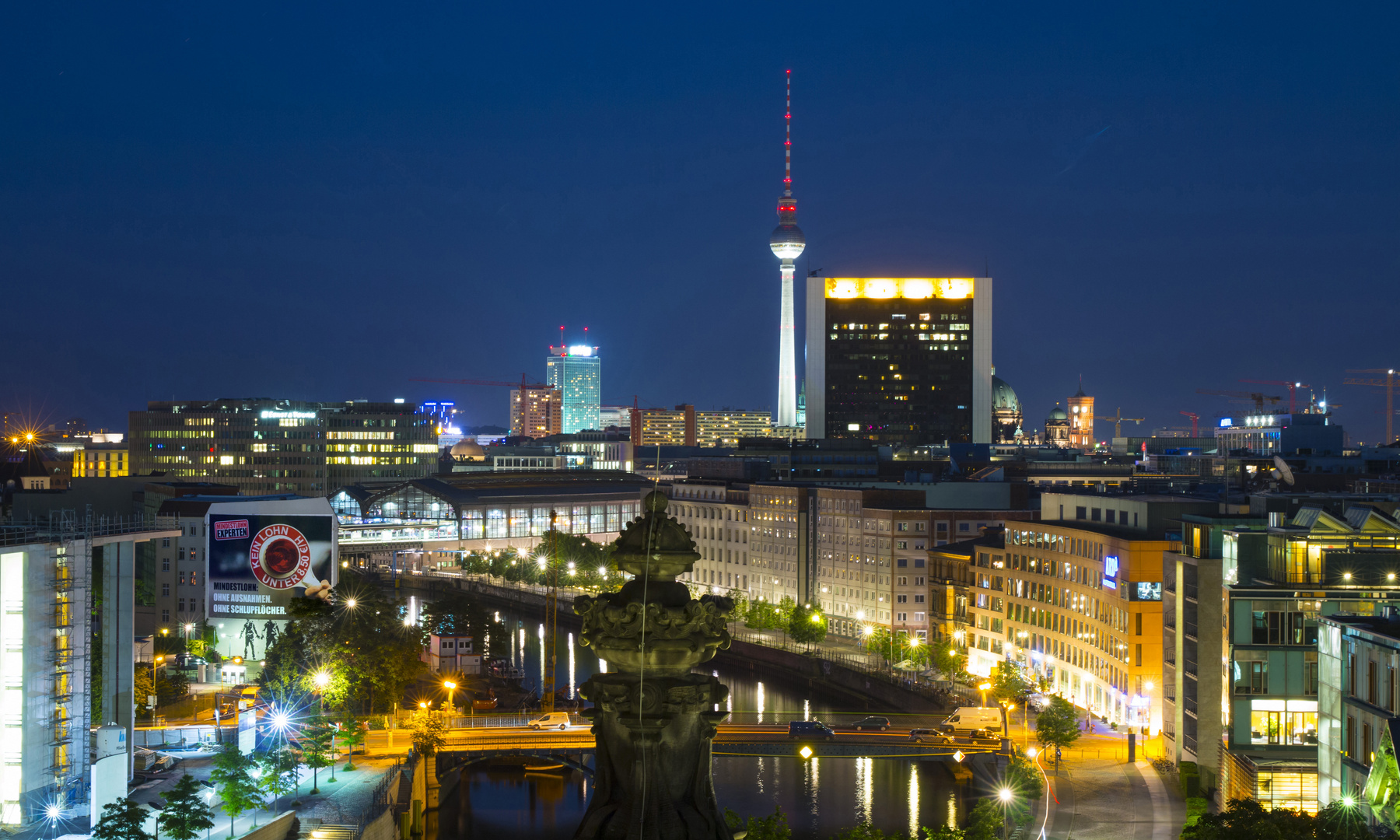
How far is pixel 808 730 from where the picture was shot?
56344 millimetres

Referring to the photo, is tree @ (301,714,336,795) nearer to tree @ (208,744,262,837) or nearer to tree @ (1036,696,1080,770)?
tree @ (208,744,262,837)

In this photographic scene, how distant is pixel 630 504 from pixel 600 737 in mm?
121455

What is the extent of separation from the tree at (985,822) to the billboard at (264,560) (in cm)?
2578

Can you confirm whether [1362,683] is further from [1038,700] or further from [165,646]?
[165,646]

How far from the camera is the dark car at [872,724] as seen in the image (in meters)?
57.3

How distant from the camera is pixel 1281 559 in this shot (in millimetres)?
41000

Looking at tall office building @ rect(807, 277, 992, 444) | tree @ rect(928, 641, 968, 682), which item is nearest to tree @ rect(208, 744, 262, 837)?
tree @ rect(928, 641, 968, 682)

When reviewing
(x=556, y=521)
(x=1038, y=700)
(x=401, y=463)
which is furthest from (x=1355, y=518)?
(x=401, y=463)

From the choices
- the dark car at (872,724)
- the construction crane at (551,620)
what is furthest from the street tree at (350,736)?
the dark car at (872,724)

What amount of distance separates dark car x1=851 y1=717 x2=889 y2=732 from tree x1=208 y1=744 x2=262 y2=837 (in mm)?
26080

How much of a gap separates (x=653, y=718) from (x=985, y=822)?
34.1m

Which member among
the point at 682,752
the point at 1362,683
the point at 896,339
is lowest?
the point at 1362,683

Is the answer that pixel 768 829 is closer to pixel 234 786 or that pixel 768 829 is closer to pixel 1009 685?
pixel 234 786

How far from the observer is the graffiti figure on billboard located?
209 ft
